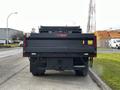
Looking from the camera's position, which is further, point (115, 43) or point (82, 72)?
point (115, 43)

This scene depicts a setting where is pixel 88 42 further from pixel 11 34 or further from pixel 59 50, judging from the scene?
pixel 11 34

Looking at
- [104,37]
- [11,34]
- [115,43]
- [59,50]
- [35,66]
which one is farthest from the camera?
[11,34]

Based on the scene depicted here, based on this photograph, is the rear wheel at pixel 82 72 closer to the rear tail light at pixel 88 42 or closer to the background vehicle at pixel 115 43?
the rear tail light at pixel 88 42

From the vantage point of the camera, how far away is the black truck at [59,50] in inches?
628

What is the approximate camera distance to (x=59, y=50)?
15969mm

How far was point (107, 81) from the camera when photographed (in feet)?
47.5

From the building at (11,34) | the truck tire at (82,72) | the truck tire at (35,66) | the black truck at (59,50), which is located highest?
the building at (11,34)

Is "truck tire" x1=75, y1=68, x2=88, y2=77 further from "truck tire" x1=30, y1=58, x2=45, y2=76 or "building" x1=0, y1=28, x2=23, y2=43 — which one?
"building" x1=0, y1=28, x2=23, y2=43

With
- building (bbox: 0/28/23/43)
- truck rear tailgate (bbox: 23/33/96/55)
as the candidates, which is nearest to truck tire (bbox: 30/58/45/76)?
truck rear tailgate (bbox: 23/33/96/55)

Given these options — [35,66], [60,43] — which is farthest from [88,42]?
[35,66]

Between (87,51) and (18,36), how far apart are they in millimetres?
135785

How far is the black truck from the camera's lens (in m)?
16.0

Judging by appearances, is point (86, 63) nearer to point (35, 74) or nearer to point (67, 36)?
point (67, 36)

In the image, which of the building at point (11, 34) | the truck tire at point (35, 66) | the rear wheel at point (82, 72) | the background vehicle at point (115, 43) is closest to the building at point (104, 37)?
the background vehicle at point (115, 43)
